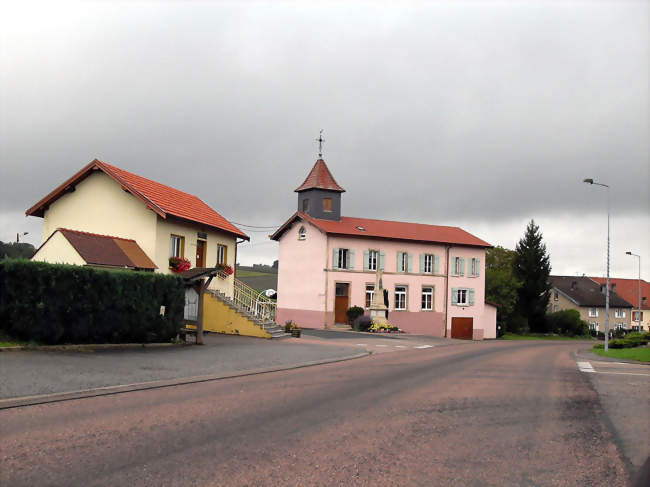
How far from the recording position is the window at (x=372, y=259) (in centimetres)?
4545

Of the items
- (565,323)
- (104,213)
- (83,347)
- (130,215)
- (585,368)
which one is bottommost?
(565,323)

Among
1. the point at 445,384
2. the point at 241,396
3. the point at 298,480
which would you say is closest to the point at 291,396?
the point at 241,396

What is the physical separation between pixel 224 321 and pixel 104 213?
7260mm

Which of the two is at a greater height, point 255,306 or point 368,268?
point 368,268

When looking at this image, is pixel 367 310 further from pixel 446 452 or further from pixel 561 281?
pixel 561 281

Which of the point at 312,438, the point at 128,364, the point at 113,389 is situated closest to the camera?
the point at 312,438

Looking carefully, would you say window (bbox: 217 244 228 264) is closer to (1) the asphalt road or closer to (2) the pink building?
(2) the pink building

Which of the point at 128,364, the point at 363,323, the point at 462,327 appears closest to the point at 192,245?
the point at 128,364

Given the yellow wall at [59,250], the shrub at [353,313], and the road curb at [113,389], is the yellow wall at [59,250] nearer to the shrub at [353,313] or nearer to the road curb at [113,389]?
the road curb at [113,389]

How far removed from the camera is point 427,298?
156ft

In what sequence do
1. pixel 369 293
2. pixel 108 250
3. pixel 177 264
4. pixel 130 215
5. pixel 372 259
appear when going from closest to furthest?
pixel 108 250, pixel 130 215, pixel 177 264, pixel 369 293, pixel 372 259

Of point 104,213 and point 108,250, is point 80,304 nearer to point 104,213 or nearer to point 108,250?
point 108,250

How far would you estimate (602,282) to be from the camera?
102250 mm

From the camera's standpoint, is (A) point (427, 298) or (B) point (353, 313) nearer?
(B) point (353, 313)
